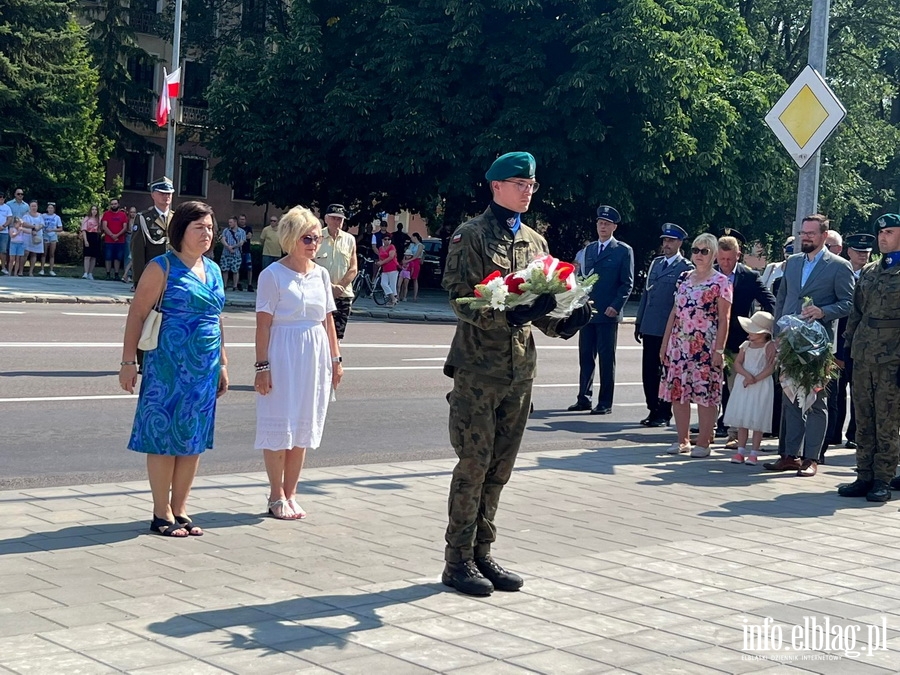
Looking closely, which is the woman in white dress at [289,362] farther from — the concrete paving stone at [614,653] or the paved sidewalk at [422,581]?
the concrete paving stone at [614,653]

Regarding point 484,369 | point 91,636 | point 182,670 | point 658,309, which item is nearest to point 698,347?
point 658,309

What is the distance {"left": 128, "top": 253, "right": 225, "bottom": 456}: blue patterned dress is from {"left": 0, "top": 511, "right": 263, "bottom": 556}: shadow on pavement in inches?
18.7

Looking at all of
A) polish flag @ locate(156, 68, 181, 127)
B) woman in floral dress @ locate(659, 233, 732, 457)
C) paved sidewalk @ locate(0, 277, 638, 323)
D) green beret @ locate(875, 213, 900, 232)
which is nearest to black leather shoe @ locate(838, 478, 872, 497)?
woman in floral dress @ locate(659, 233, 732, 457)

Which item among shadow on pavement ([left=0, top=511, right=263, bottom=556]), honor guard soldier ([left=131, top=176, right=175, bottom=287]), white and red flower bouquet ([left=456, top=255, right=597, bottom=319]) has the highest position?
honor guard soldier ([left=131, top=176, right=175, bottom=287])

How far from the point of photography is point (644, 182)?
3341cm

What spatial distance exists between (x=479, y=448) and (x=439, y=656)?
1313mm

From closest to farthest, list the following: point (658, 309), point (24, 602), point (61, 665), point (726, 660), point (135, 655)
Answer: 1. point (61, 665)
2. point (135, 655)
3. point (726, 660)
4. point (24, 602)
5. point (658, 309)

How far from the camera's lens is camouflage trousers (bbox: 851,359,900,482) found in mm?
9266

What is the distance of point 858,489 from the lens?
9.42 m

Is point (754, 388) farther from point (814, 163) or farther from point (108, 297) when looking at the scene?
point (108, 297)

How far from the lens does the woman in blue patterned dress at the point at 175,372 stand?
6.99 meters

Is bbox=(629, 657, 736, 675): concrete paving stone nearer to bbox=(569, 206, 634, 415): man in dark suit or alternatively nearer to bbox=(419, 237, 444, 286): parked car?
bbox=(569, 206, 634, 415): man in dark suit

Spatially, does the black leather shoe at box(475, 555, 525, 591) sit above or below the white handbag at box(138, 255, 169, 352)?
below

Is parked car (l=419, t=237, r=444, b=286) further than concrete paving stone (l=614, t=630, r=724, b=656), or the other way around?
parked car (l=419, t=237, r=444, b=286)
